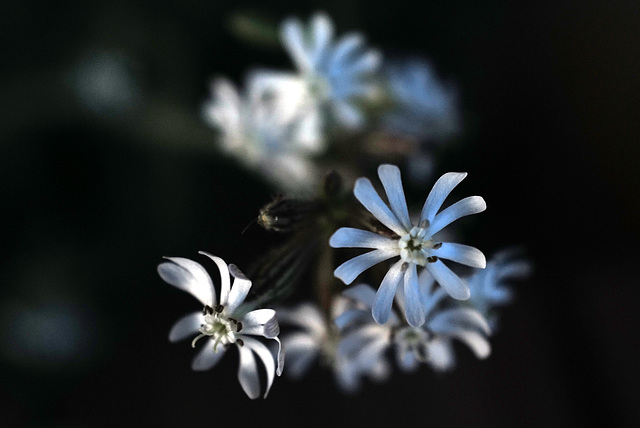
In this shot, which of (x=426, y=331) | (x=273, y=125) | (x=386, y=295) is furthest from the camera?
(x=273, y=125)

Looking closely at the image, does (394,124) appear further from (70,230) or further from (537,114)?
(70,230)

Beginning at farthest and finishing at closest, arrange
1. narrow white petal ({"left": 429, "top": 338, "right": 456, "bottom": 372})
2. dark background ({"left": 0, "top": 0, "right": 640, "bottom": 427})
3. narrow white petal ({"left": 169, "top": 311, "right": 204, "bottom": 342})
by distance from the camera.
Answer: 1. dark background ({"left": 0, "top": 0, "right": 640, "bottom": 427})
2. narrow white petal ({"left": 429, "top": 338, "right": 456, "bottom": 372})
3. narrow white petal ({"left": 169, "top": 311, "right": 204, "bottom": 342})

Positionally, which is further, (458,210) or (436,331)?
(436,331)

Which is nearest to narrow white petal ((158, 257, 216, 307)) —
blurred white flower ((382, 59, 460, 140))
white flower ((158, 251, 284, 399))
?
white flower ((158, 251, 284, 399))

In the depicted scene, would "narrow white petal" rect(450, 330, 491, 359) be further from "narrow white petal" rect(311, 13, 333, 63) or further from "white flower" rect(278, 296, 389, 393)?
"narrow white petal" rect(311, 13, 333, 63)

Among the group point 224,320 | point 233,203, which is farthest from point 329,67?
point 233,203

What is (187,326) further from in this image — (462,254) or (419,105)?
(419,105)

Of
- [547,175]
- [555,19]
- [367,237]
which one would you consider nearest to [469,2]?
[555,19]
